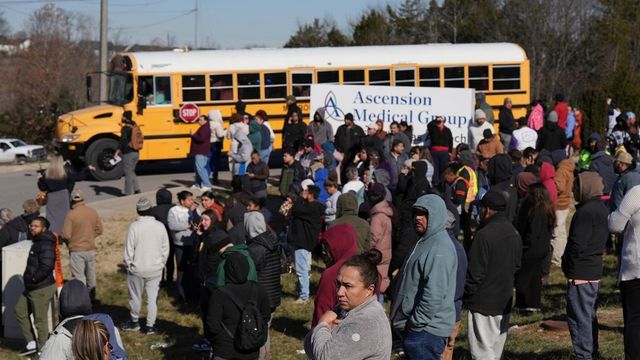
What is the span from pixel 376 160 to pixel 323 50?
9032mm

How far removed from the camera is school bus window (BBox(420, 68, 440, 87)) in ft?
77.1

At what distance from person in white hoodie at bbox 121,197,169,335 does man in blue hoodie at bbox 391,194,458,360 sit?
5471 mm

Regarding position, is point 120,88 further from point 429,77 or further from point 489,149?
point 489,149

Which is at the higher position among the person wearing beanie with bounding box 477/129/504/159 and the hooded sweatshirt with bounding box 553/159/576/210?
the person wearing beanie with bounding box 477/129/504/159

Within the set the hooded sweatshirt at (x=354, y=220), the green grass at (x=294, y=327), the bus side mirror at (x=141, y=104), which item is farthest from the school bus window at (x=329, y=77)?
the hooded sweatshirt at (x=354, y=220)

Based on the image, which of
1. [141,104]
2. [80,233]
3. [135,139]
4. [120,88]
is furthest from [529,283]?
[120,88]

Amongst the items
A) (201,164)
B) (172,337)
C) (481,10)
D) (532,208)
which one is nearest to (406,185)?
(532,208)

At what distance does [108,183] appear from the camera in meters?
22.0

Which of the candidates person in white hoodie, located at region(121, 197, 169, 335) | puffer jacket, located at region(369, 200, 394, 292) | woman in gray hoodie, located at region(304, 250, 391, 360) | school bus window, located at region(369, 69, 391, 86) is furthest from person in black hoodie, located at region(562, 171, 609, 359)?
school bus window, located at region(369, 69, 391, 86)

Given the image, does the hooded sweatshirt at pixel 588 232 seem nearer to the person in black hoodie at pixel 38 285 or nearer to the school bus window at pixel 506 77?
the person in black hoodie at pixel 38 285

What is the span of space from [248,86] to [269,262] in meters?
12.4

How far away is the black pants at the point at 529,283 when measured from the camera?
11820 millimetres

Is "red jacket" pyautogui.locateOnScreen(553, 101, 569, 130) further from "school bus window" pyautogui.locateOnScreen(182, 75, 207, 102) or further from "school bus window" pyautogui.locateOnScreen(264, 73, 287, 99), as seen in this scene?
"school bus window" pyautogui.locateOnScreen(182, 75, 207, 102)

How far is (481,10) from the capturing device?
46.2 m
